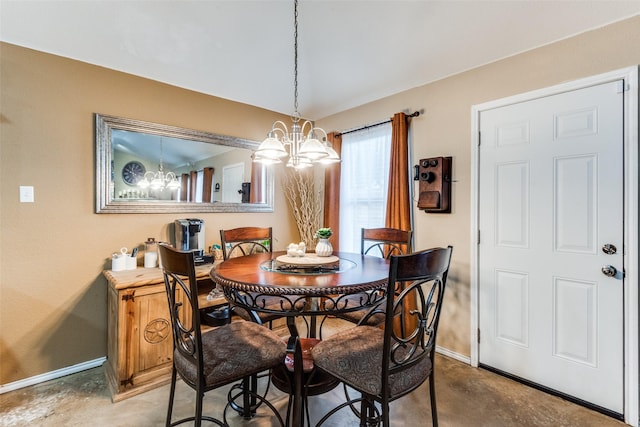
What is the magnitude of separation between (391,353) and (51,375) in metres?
2.56

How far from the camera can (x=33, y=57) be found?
216cm

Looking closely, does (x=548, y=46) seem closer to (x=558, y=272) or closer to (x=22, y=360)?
(x=558, y=272)

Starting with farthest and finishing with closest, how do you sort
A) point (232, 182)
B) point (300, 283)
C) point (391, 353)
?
point (232, 182), point (300, 283), point (391, 353)

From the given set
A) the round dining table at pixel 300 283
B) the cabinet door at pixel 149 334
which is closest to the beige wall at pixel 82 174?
the cabinet door at pixel 149 334

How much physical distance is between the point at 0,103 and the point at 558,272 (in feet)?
13.1

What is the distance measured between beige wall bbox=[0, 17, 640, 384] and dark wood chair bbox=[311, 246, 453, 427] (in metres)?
1.33

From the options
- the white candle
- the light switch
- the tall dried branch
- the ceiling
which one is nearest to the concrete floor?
the white candle

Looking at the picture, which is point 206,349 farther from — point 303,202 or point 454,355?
point 303,202

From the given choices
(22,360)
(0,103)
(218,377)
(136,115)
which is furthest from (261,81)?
(22,360)

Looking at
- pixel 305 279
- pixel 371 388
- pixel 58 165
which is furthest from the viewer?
pixel 58 165

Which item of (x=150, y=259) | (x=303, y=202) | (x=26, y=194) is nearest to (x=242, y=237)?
(x=150, y=259)

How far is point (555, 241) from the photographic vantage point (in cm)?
209

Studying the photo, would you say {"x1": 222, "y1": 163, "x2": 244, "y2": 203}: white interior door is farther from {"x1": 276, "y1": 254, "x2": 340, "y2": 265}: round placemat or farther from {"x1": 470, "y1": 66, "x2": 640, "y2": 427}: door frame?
{"x1": 470, "y1": 66, "x2": 640, "y2": 427}: door frame

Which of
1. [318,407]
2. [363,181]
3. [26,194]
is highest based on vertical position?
[363,181]
